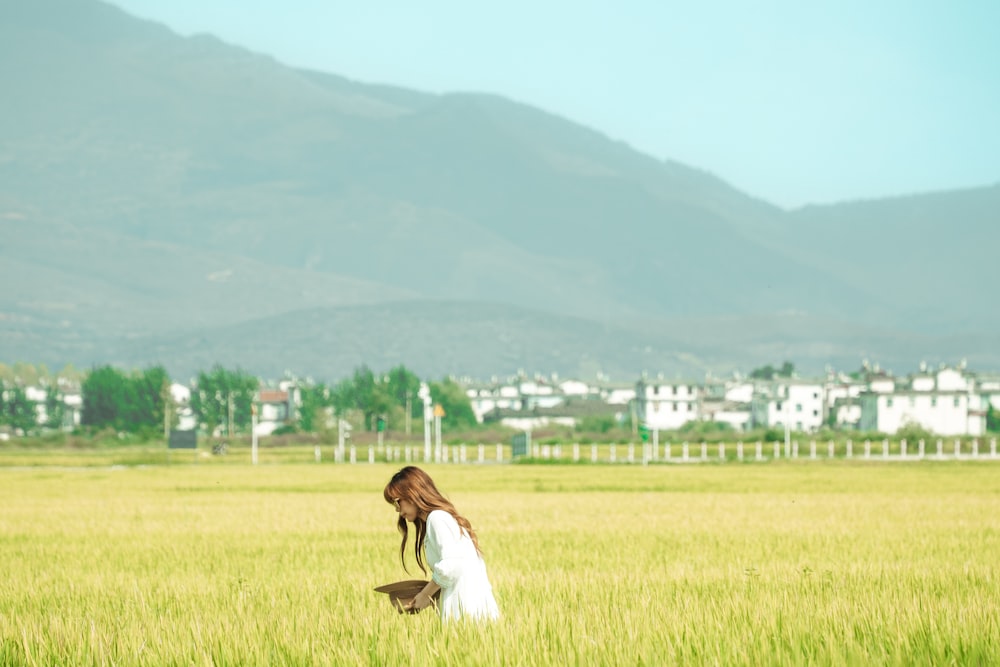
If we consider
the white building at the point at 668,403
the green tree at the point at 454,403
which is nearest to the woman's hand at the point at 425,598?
the green tree at the point at 454,403

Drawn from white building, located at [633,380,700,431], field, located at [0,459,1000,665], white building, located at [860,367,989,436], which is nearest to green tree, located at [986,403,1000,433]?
white building, located at [860,367,989,436]

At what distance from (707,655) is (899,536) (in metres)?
16.2

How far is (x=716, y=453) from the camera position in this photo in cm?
9175

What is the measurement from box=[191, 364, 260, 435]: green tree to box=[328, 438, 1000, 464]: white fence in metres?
87.4

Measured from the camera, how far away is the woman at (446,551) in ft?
35.7

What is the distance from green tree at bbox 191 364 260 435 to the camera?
187 meters

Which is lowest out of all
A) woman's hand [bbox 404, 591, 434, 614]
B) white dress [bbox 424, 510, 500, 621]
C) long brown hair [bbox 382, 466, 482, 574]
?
woman's hand [bbox 404, 591, 434, 614]

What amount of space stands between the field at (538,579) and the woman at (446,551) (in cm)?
24

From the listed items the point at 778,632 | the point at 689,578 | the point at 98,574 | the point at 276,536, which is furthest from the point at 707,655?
the point at 276,536

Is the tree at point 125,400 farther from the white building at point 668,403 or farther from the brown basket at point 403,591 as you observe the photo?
the brown basket at point 403,591

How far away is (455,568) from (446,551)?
0.44 feet

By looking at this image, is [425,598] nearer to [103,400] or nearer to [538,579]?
[538,579]

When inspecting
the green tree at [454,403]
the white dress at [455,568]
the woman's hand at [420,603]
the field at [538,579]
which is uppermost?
the green tree at [454,403]

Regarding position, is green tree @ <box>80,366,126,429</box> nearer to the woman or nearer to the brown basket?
the brown basket
